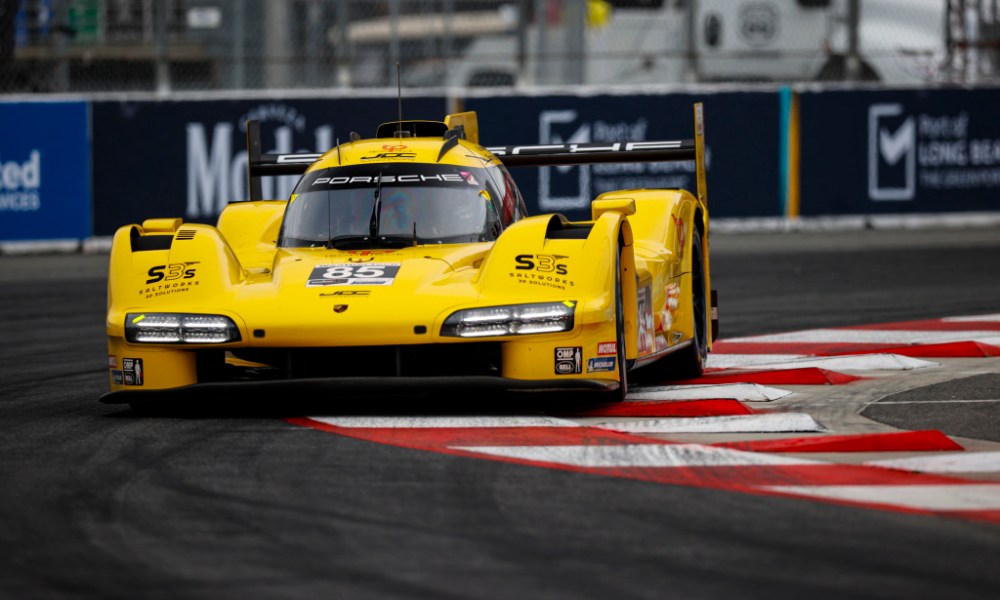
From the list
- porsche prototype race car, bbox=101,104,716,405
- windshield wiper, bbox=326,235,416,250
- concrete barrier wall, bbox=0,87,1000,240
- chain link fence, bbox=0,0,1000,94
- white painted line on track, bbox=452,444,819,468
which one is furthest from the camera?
chain link fence, bbox=0,0,1000,94

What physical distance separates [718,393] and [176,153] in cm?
1136

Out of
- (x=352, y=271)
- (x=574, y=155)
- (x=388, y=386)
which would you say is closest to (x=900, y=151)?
(x=574, y=155)

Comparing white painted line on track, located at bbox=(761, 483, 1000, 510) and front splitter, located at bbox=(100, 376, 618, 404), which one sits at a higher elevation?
front splitter, located at bbox=(100, 376, 618, 404)

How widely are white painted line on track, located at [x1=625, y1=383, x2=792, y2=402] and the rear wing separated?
1.54 m

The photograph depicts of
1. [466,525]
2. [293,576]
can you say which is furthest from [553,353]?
[293,576]

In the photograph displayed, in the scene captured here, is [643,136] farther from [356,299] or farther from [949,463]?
[949,463]

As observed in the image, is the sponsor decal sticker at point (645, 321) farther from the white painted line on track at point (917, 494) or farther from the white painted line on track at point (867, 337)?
the white painted line on track at point (867, 337)

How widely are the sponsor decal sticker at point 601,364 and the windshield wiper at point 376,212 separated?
139 centimetres

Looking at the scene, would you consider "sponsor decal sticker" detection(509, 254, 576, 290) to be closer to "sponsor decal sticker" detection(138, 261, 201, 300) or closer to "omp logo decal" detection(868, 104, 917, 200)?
"sponsor decal sticker" detection(138, 261, 201, 300)

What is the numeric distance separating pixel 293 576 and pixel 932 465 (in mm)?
2363

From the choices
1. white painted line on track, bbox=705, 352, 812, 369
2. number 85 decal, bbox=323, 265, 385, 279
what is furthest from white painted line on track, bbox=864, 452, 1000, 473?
white painted line on track, bbox=705, 352, 812, 369

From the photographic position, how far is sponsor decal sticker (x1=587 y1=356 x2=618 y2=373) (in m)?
6.73

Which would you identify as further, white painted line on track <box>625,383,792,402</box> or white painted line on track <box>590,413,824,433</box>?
white painted line on track <box>625,383,792,402</box>

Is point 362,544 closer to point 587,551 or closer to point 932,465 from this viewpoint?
point 587,551
